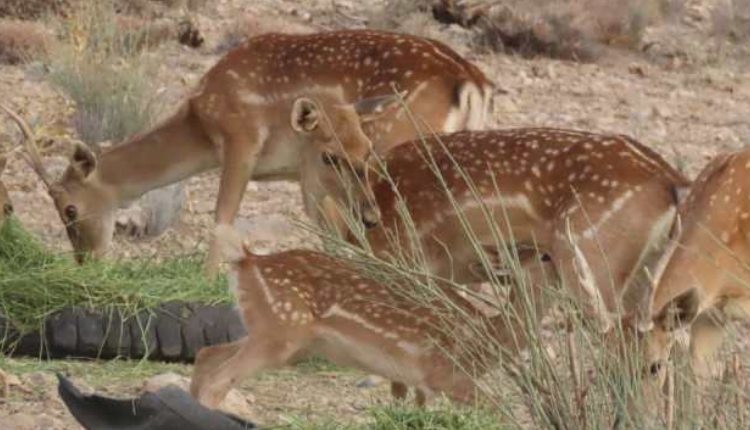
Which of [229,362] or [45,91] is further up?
[229,362]

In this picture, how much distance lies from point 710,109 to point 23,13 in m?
5.77

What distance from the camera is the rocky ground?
12.8 meters

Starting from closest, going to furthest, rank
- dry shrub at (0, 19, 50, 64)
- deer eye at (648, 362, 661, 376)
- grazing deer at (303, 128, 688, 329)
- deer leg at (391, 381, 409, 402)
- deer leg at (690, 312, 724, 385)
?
deer eye at (648, 362, 661, 376), deer leg at (690, 312, 724, 385), deer leg at (391, 381, 409, 402), grazing deer at (303, 128, 688, 329), dry shrub at (0, 19, 50, 64)

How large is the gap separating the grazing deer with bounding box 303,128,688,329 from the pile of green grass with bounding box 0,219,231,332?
2.97 ft

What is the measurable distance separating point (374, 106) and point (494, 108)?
5.20 meters

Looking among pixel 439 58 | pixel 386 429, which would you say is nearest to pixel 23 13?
pixel 439 58

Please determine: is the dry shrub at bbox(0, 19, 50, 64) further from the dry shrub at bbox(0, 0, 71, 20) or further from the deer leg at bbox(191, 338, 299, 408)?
the deer leg at bbox(191, 338, 299, 408)

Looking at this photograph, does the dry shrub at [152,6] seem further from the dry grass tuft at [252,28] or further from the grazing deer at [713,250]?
the grazing deer at [713,250]

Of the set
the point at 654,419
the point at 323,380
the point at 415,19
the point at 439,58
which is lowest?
the point at 415,19

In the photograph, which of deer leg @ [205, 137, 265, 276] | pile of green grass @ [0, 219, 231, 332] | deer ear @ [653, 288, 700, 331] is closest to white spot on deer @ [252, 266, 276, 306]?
pile of green grass @ [0, 219, 231, 332]

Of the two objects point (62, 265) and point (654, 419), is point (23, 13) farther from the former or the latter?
point (654, 419)

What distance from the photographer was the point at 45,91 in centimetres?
1644

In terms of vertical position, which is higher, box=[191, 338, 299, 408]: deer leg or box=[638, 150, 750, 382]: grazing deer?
box=[638, 150, 750, 382]: grazing deer

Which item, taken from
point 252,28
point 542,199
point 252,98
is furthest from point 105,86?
point 542,199
